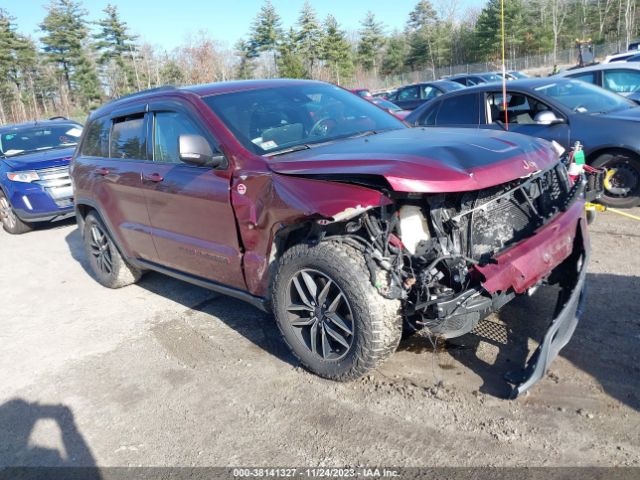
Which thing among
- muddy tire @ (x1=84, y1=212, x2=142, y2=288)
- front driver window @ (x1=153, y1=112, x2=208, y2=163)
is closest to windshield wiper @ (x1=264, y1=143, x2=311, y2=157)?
front driver window @ (x1=153, y1=112, x2=208, y2=163)

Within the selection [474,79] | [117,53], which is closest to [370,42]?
[117,53]

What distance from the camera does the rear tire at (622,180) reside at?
6203mm

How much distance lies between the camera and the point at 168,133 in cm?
429

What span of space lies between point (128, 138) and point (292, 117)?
67.6 inches

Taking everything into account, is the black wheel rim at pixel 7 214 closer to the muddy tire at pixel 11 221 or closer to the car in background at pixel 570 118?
the muddy tire at pixel 11 221

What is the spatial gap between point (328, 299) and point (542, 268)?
125cm

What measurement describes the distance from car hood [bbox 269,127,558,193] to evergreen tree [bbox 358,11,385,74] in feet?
220

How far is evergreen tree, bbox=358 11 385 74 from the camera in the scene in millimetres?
67125

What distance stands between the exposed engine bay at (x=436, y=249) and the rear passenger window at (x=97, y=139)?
10.1 ft

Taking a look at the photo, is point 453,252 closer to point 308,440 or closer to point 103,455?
point 308,440

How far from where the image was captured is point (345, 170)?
3006 mm

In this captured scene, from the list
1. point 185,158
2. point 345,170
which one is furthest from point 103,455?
point 345,170

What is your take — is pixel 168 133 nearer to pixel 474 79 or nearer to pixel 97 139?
pixel 97 139

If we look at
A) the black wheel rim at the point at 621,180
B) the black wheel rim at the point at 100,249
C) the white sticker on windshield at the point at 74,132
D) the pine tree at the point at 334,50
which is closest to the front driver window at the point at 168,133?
the black wheel rim at the point at 100,249
